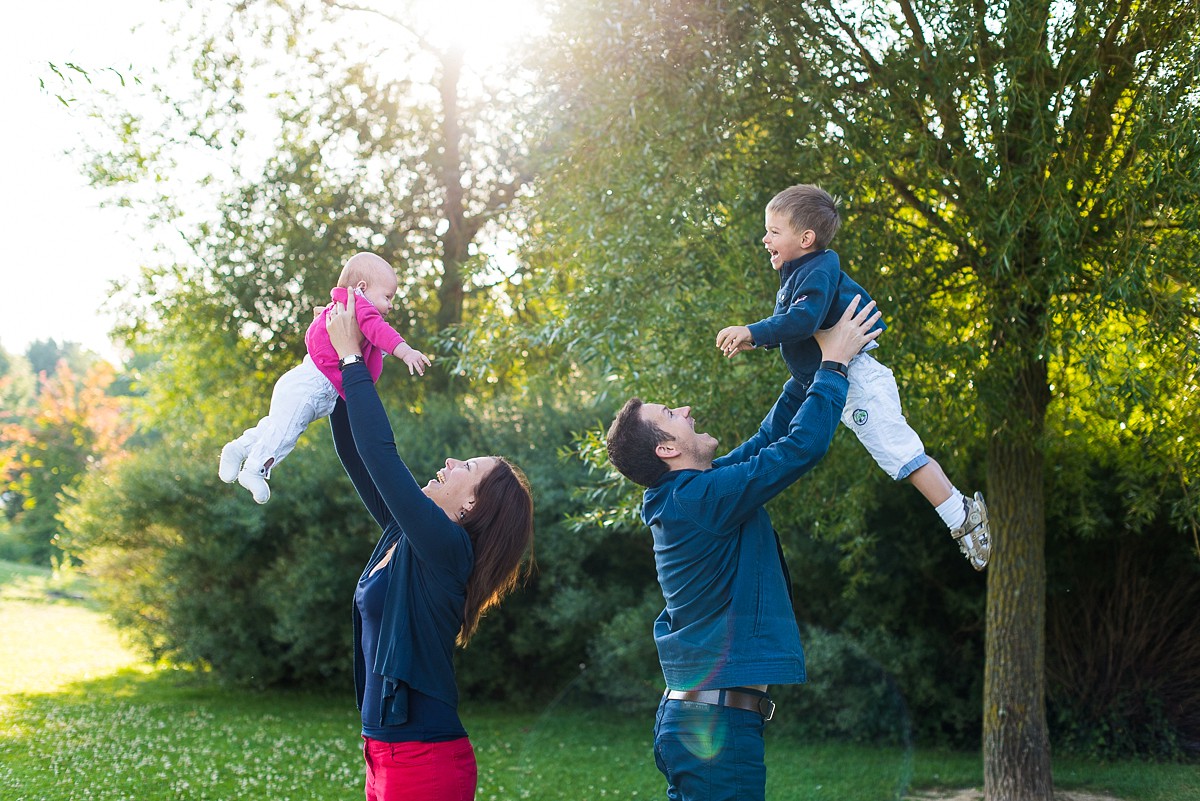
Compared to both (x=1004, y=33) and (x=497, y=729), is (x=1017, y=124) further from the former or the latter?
(x=497, y=729)

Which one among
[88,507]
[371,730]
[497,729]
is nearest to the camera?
[371,730]

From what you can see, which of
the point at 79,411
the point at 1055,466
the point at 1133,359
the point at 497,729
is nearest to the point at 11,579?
the point at 79,411

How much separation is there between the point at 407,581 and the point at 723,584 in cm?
86

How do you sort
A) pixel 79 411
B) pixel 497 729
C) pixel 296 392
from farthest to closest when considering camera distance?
pixel 79 411 < pixel 497 729 < pixel 296 392

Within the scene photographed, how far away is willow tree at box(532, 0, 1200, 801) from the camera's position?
5242mm

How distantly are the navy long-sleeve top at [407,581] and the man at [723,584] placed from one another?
1.77 feet

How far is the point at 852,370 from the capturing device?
125 inches

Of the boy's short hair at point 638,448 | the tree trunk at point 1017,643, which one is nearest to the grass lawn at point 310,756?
the tree trunk at point 1017,643

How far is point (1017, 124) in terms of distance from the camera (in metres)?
5.96

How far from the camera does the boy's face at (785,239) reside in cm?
322

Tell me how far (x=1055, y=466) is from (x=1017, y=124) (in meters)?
3.64

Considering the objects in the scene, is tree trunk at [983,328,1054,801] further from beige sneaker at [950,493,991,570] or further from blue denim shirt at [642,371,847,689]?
blue denim shirt at [642,371,847,689]

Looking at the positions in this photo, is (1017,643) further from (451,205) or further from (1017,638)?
(451,205)

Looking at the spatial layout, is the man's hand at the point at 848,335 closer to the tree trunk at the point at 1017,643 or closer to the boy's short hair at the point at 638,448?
the boy's short hair at the point at 638,448
